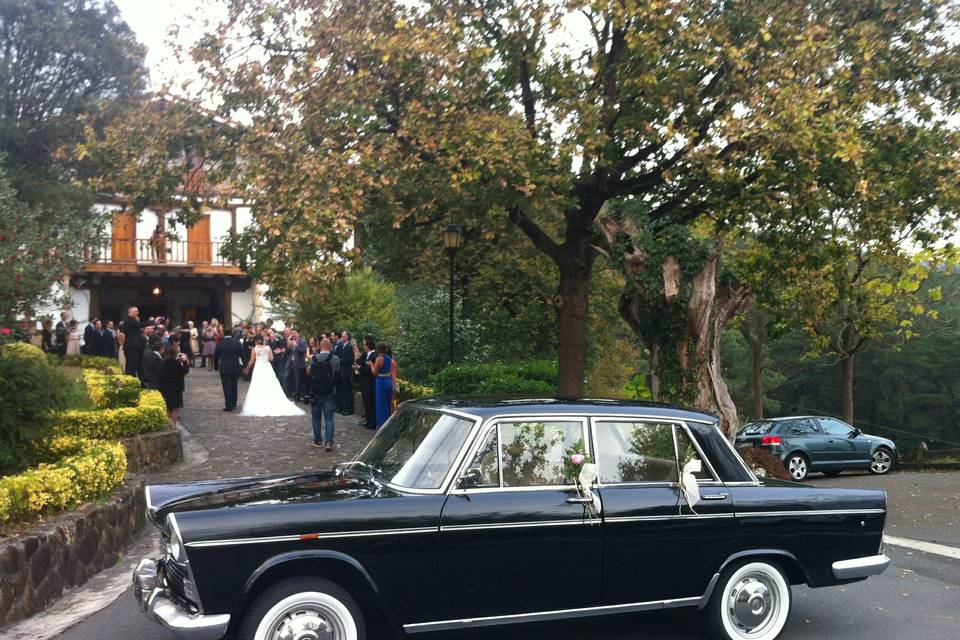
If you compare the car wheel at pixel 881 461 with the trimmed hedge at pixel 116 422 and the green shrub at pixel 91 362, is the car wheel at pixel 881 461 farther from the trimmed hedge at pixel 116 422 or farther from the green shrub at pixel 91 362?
the green shrub at pixel 91 362

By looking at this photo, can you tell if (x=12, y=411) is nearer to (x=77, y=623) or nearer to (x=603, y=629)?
(x=77, y=623)

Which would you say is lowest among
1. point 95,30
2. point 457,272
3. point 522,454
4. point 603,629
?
point 603,629

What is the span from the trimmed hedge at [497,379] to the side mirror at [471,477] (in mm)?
9830

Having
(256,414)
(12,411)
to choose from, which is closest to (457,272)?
(256,414)

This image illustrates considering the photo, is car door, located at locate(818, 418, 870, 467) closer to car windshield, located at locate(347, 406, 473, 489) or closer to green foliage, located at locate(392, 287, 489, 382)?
green foliage, located at locate(392, 287, 489, 382)

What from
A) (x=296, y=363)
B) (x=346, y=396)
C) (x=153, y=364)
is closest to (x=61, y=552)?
(x=153, y=364)

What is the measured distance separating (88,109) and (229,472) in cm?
1904

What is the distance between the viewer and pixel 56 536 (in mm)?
6906

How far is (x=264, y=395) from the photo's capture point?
19.5 m

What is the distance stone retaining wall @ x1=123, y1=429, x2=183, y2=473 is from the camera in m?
12.3

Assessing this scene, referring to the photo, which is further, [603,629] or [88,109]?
[88,109]

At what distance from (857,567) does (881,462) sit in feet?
57.5

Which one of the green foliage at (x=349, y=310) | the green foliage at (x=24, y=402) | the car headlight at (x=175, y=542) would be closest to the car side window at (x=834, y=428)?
the green foliage at (x=349, y=310)

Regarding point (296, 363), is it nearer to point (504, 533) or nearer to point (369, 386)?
point (369, 386)
